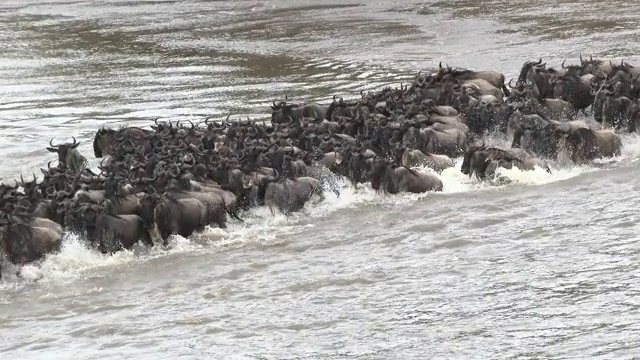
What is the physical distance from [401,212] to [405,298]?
3247mm

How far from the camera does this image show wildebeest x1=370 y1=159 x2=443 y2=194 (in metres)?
15.0

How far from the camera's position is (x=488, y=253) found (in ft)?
40.7

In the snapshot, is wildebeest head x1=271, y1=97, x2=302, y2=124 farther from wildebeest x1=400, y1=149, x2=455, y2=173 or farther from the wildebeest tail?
the wildebeest tail

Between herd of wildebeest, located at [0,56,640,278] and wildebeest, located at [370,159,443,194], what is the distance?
0.02 meters

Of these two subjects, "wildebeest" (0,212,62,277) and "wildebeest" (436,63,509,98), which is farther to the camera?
"wildebeest" (436,63,509,98)

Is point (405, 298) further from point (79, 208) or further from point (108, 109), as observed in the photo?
point (108, 109)

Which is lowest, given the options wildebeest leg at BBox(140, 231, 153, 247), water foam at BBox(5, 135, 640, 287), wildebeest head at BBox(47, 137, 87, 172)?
water foam at BBox(5, 135, 640, 287)

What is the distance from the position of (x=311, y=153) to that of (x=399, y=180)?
1.58 m

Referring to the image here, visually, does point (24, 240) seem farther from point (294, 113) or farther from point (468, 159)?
point (294, 113)

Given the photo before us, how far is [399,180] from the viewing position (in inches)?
589

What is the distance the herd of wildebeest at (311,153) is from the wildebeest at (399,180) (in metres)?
0.02

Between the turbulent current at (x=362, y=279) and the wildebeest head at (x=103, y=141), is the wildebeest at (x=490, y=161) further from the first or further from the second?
the wildebeest head at (x=103, y=141)

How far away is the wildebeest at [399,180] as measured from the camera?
1496 cm

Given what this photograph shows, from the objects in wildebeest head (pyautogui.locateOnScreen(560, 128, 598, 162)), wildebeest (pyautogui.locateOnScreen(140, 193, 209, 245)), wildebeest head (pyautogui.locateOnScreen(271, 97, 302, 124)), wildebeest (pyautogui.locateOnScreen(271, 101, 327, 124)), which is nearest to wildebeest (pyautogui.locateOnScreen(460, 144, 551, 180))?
wildebeest head (pyautogui.locateOnScreen(560, 128, 598, 162))
